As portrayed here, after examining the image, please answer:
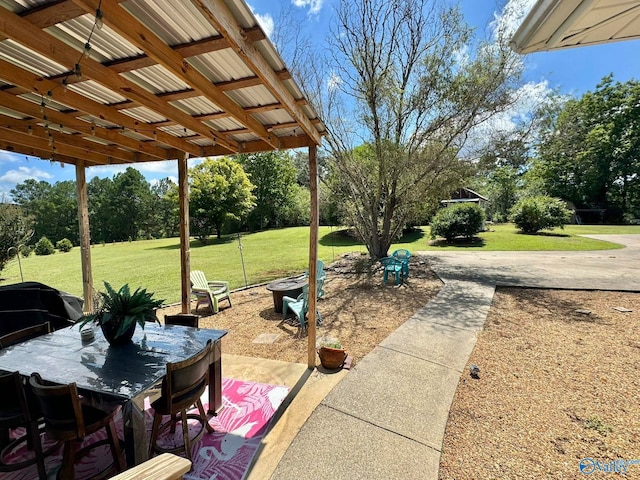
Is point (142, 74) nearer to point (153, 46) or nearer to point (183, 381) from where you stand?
point (153, 46)

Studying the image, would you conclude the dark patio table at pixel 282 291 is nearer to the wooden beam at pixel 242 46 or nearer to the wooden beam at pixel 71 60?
the wooden beam at pixel 71 60

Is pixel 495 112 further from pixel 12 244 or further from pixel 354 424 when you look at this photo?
pixel 12 244

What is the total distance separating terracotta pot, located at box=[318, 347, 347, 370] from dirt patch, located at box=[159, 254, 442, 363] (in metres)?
0.35

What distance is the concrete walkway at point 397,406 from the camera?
207 cm

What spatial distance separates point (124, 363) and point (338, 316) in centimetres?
375

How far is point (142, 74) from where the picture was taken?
7.45 feet

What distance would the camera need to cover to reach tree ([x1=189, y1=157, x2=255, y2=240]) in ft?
67.2

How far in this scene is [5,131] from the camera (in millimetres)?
3320

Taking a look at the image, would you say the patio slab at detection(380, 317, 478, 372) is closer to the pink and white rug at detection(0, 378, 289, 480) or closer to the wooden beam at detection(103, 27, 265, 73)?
the pink and white rug at detection(0, 378, 289, 480)

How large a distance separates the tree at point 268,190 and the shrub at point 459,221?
14.8m

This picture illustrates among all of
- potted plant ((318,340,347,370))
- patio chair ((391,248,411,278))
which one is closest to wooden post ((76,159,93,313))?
potted plant ((318,340,347,370))

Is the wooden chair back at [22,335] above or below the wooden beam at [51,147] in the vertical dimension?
below

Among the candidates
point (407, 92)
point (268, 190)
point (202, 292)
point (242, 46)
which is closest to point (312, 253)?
point (242, 46)

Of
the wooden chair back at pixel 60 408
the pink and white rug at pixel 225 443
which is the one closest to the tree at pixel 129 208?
the pink and white rug at pixel 225 443
